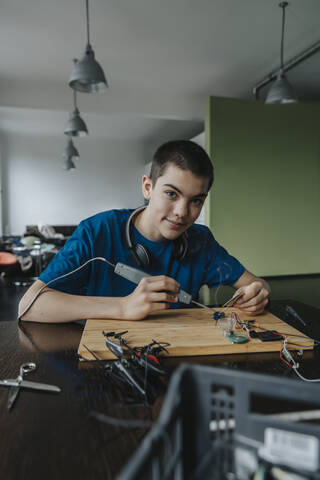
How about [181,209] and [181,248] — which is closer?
[181,209]

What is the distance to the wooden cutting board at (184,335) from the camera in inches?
28.3

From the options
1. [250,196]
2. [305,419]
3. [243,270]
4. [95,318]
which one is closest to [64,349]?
[95,318]

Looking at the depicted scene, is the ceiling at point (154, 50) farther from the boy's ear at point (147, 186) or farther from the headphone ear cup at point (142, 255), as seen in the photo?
the headphone ear cup at point (142, 255)

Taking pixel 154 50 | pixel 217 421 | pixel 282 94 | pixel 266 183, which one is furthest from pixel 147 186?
pixel 266 183

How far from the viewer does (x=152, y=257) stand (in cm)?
121

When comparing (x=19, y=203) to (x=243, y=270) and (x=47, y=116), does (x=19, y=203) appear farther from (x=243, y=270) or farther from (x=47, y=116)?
(x=243, y=270)

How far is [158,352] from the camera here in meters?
0.70

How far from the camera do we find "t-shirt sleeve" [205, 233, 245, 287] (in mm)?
1316

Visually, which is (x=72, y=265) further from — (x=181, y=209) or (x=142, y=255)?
(x=181, y=209)

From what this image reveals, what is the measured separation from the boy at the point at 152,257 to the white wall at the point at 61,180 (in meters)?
8.03

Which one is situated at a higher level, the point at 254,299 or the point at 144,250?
the point at 144,250

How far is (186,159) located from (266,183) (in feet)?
13.4

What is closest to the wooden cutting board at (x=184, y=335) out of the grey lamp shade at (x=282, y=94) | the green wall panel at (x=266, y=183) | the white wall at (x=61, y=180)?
the grey lamp shade at (x=282, y=94)

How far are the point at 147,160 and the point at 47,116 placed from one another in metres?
3.40
